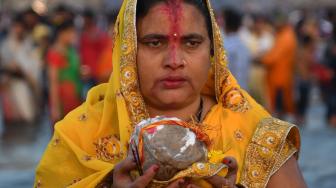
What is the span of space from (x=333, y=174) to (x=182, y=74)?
6.65 meters

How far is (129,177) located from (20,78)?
39.9 feet

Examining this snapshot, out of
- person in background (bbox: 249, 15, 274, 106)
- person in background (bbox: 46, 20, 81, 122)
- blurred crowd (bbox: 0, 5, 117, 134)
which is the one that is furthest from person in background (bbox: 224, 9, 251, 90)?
blurred crowd (bbox: 0, 5, 117, 134)

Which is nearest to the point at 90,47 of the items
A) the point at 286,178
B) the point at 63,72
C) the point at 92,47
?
the point at 92,47

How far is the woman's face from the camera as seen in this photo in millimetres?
3982

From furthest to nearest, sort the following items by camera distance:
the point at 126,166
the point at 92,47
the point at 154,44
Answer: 1. the point at 92,47
2. the point at 154,44
3. the point at 126,166

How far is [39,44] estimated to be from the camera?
16078mm

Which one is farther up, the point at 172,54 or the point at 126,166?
the point at 172,54

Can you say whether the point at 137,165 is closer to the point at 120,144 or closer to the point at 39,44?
the point at 120,144

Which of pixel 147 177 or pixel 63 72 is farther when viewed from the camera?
pixel 63 72

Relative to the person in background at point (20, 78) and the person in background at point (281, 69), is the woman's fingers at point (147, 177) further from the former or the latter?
the person in background at point (281, 69)

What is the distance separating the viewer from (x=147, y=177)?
355 centimetres

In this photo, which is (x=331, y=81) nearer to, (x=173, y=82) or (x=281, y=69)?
(x=281, y=69)

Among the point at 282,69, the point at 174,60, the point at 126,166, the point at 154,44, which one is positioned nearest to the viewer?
the point at 126,166

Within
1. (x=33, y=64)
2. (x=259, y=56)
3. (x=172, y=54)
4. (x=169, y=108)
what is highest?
(x=172, y=54)
